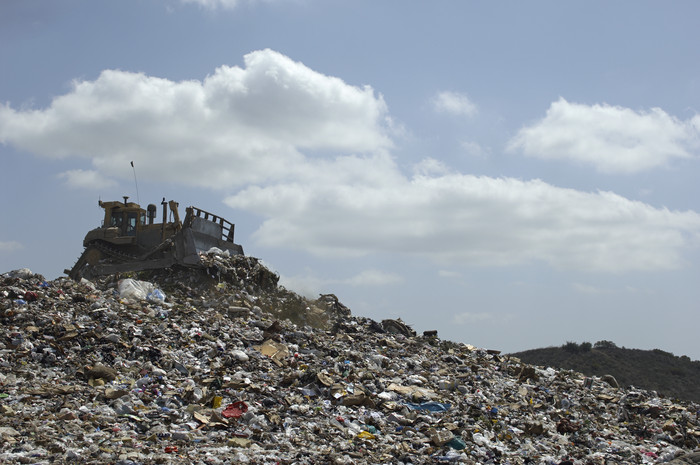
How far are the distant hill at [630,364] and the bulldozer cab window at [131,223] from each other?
18.0m

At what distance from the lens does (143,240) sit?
1678cm

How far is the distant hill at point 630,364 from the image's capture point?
2414cm

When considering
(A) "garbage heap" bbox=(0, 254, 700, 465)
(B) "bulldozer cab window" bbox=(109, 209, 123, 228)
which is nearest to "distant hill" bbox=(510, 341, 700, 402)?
(A) "garbage heap" bbox=(0, 254, 700, 465)

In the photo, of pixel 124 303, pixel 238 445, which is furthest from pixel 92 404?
pixel 124 303

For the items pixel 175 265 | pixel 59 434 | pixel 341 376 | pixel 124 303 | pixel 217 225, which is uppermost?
pixel 217 225

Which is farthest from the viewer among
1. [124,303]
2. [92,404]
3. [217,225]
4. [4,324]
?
[217,225]

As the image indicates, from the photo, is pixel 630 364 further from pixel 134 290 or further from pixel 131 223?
pixel 134 290

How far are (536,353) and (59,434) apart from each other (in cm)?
2824

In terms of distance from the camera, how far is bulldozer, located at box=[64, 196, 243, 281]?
1516 cm

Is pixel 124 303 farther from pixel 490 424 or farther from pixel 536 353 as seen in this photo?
pixel 536 353

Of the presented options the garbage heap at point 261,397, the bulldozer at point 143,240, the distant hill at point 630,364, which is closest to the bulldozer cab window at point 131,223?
the bulldozer at point 143,240

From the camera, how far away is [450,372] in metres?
11.1

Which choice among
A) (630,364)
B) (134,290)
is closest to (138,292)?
(134,290)

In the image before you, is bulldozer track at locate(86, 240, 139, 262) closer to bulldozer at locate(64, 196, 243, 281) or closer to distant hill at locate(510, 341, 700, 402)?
bulldozer at locate(64, 196, 243, 281)
